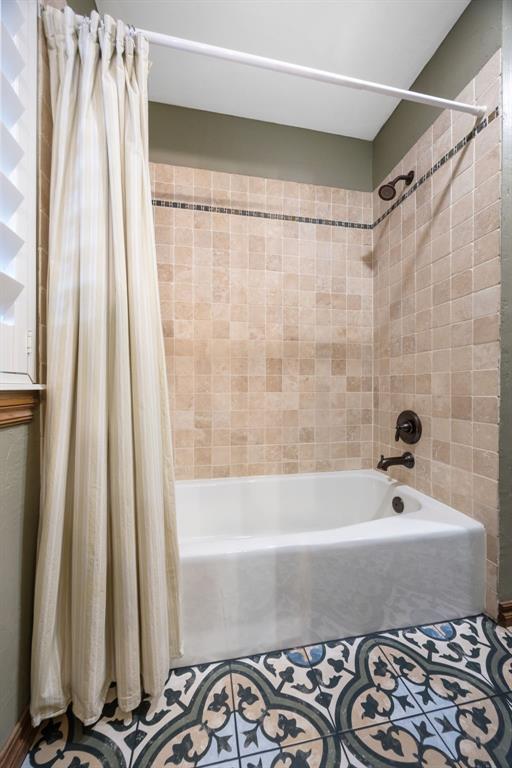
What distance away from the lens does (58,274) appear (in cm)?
87

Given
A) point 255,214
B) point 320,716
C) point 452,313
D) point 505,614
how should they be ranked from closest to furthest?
point 320,716 → point 505,614 → point 452,313 → point 255,214

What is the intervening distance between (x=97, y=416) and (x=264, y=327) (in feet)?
3.94

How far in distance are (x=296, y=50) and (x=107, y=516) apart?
2.12 meters

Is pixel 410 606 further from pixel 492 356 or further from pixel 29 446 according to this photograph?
pixel 29 446

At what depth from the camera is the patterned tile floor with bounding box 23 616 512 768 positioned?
2.59 ft

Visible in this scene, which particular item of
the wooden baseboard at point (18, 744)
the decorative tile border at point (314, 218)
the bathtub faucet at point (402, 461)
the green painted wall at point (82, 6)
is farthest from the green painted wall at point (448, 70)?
the wooden baseboard at point (18, 744)

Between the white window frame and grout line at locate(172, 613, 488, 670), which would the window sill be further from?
grout line at locate(172, 613, 488, 670)

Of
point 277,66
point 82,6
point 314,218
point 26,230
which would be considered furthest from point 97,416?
point 314,218

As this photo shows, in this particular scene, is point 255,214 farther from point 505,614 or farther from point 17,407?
point 505,614

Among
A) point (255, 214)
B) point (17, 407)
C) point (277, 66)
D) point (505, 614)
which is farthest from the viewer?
point (255, 214)

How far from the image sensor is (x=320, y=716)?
88 centimetres

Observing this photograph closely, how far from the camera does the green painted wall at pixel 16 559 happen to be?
2.44 feet

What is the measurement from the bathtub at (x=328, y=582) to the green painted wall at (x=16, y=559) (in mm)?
426

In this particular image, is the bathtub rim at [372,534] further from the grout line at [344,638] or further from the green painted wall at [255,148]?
the green painted wall at [255,148]
